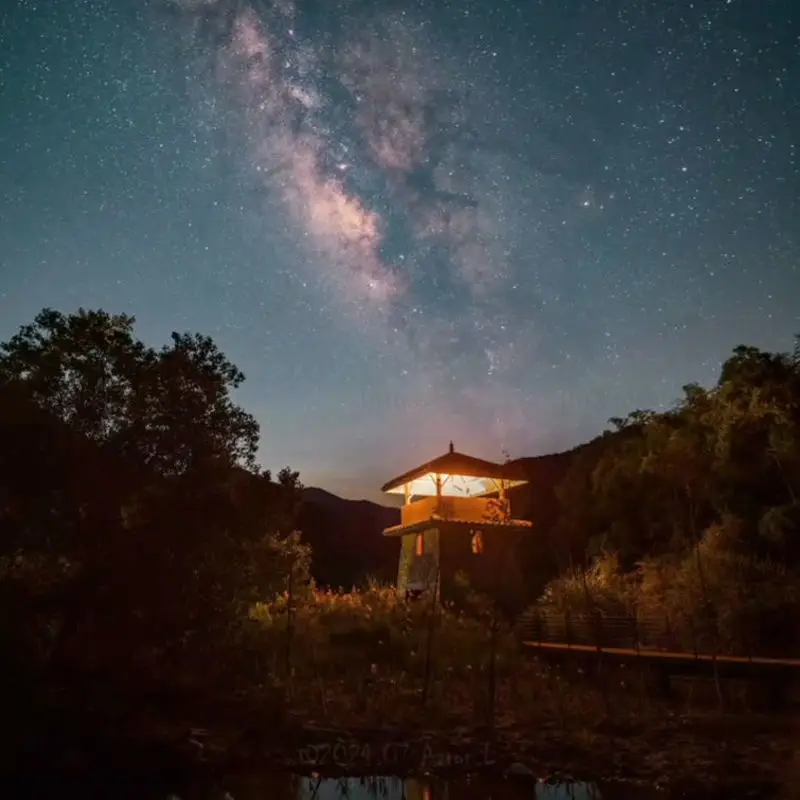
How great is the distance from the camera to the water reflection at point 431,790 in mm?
10656

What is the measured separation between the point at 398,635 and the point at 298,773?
9.36 m

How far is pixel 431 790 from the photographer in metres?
10.9

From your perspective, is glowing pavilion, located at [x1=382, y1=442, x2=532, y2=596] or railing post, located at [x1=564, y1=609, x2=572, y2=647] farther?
glowing pavilion, located at [x1=382, y1=442, x2=532, y2=596]

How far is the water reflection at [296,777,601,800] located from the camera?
1066 cm

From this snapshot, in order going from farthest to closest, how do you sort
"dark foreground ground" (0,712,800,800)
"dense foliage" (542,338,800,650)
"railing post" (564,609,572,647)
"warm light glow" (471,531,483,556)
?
1. "warm light glow" (471,531,483,556)
2. "railing post" (564,609,572,647)
3. "dense foliage" (542,338,800,650)
4. "dark foreground ground" (0,712,800,800)

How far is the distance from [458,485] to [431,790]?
71.2ft

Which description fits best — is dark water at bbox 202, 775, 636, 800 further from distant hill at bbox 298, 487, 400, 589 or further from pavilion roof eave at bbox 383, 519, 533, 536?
distant hill at bbox 298, 487, 400, 589

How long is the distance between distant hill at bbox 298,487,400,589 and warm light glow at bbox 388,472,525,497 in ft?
34.0

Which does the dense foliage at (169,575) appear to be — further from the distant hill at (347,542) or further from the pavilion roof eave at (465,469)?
the distant hill at (347,542)

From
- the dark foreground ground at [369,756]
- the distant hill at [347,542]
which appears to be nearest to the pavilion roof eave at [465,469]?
the distant hill at [347,542]

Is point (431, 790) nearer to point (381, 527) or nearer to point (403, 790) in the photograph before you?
point (403, 790)

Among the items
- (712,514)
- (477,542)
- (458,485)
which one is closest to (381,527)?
(458,485)

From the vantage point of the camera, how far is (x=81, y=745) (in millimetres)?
11555

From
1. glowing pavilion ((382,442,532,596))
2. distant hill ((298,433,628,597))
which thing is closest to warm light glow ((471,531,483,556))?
glowing pavilion ((382,442,532,596))
